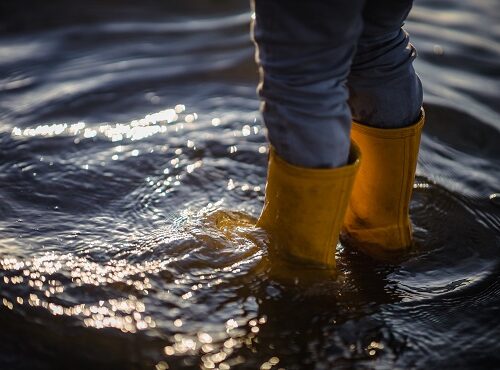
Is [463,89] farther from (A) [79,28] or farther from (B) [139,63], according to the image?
(A) [79,28]

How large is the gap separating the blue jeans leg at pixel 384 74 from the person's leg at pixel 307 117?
17 cm

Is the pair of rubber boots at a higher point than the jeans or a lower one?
lower

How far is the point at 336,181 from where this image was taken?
1.46m

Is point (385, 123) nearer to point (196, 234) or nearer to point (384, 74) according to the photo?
point (384, 74)

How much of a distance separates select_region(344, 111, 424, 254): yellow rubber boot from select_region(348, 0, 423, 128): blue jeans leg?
3 cm

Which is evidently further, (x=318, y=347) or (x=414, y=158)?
(x=414, y=158)

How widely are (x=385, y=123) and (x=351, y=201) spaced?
0.25 m

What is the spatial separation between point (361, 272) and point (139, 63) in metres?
1.71

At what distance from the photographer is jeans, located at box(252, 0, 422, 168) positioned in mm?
1273

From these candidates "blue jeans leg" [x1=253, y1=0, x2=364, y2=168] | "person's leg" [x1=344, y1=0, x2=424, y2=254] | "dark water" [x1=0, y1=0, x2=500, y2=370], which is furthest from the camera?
"person's leg" [x1=344, y1=0, x2=424, y2=254]

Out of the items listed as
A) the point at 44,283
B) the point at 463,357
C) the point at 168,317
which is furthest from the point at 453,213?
the point at 44,283

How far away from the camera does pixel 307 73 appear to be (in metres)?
1.33

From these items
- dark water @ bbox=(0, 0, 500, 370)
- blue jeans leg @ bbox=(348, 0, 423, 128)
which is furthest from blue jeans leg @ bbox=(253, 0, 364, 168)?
dark water @ bbox=(0, 0, 500, 370)

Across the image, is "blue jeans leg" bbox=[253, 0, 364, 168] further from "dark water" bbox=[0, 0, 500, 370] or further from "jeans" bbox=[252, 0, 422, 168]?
"dark water" bbox=[0, 0, 500, 370]
